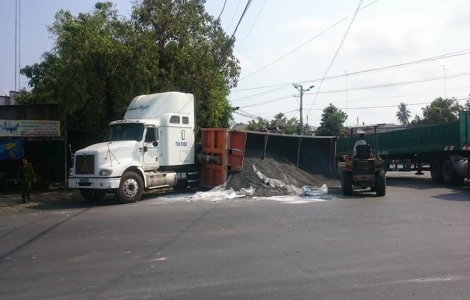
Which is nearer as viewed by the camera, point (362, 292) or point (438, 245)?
point (362, 292)

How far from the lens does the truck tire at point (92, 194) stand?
16484 mm

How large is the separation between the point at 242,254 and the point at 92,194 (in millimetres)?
10605

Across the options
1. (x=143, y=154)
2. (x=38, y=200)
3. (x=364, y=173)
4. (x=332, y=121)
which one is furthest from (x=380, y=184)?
(x=332, y=121)

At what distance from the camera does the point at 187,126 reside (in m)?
18.4

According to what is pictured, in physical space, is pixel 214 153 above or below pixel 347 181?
above

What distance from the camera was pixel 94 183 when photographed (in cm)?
1535

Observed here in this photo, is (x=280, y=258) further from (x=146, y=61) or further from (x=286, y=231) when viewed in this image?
(x=146, y=61)

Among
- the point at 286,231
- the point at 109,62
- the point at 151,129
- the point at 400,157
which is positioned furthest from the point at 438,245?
the point at 400,157

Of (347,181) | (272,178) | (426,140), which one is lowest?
(347,181)

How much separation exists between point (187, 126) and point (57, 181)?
8.46m

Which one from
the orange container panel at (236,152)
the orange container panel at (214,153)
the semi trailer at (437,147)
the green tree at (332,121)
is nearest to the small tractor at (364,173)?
the semi trailer at (437,147)

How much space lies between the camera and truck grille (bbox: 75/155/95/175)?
15.4 meters

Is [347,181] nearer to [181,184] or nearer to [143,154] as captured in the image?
[181,184]

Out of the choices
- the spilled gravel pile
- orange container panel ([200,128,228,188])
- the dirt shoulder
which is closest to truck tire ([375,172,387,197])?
the spilled gravel pile
